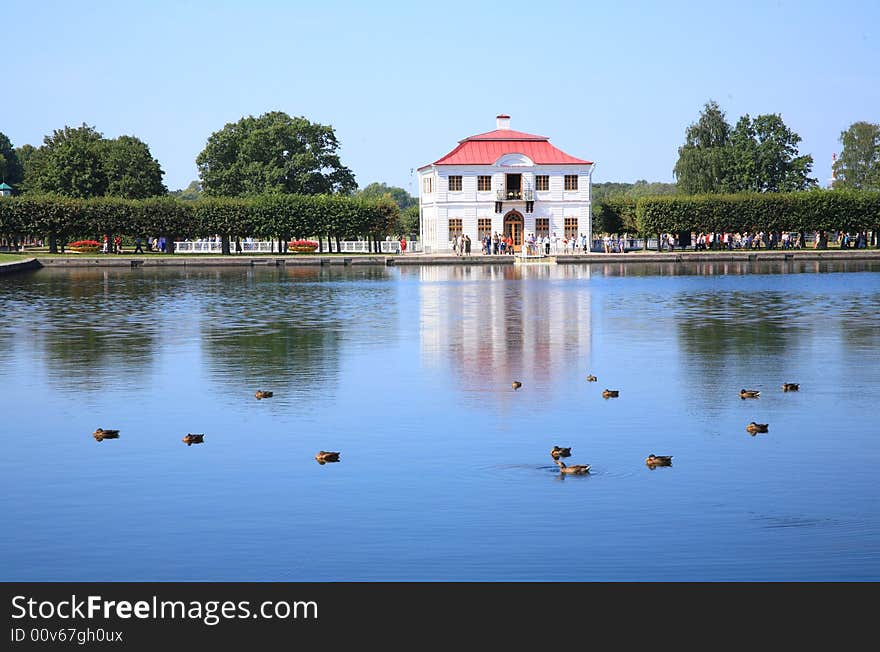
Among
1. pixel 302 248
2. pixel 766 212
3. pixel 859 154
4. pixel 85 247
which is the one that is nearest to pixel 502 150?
pixel 302 248

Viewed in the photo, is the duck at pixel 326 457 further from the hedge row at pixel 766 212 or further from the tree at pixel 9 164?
the tree at pixel 9 164

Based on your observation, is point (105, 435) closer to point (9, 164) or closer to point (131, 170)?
point (131, 170)

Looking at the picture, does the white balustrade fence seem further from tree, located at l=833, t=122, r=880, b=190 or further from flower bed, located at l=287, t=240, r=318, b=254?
tree, located at l=833, t=122, r=880, b=190

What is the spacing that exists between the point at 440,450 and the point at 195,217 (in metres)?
77.8

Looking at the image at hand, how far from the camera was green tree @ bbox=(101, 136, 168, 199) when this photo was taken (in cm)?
10256

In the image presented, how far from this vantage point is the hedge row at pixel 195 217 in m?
87.6

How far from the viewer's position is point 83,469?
14008 millimetres

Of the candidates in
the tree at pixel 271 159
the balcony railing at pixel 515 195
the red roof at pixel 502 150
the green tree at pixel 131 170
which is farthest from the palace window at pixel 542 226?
the green tree at pixel 131 170

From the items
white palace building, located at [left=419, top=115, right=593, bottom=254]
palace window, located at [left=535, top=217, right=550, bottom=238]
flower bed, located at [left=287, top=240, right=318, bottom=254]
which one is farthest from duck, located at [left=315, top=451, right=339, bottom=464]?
flower bed, located at [left=287, top=240, right=318, bottom=254]

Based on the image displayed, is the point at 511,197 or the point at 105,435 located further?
the point at 511,197

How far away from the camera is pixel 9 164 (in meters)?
145

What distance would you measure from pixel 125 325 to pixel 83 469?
18880 mm
